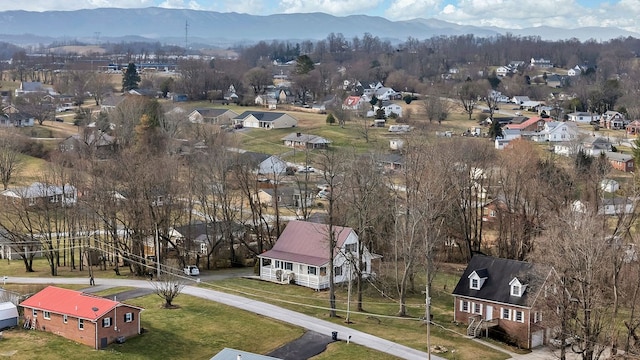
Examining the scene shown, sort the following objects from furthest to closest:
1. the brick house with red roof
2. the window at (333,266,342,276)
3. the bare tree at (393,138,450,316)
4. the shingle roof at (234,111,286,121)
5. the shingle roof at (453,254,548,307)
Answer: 1. the shingle roof at (234,111,286,121)
2. the brick house with red roof
3. the window at (333,266,342,276)
4. the bare tree at (393,138,450,316)
5. the shingle roof at (453,254,548,307)

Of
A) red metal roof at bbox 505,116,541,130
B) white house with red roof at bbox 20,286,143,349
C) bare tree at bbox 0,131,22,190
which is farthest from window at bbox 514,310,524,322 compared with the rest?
red metal roof at bbox 505,116,541,130

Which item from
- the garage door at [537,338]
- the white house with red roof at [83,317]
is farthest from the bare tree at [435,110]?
the white house with red roof at [83,317]

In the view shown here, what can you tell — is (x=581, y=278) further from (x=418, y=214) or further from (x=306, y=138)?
(x=306, y=138)

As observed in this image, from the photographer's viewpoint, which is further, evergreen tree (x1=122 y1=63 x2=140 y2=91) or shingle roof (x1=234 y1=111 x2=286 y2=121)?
evergreen tree (x1=122 y1=63 x2=140 y2=91)

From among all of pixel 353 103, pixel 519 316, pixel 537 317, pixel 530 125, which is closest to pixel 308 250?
pixel 519 316

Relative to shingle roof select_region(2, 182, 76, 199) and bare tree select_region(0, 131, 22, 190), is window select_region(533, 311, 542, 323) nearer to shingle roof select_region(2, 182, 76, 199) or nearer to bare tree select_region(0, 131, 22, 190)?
shingle roof select_region(2, 182, 76, 199)
